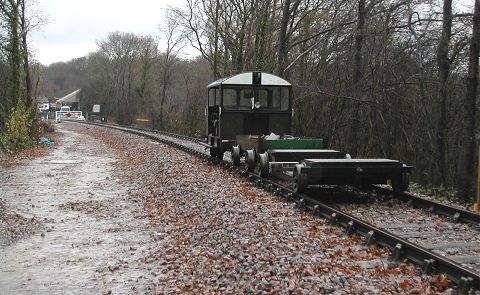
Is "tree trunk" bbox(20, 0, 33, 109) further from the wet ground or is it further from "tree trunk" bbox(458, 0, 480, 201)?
"tree trunk" bbox(458, 0, 480, 201)

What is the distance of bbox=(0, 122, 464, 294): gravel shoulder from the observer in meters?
5.57

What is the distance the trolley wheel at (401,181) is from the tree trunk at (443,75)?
15.4ft

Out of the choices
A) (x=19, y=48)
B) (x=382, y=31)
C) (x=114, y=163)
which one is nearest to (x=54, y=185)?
(x=114, y=163)

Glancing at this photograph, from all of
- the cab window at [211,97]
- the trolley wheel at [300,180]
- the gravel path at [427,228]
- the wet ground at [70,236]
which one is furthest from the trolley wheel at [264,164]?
the cab window at [211,97]

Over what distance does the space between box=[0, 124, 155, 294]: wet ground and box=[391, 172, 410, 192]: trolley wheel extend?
4.99 metres

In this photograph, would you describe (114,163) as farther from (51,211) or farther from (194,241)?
(194,241)

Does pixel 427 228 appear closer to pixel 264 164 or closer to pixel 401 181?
pixel 401 181

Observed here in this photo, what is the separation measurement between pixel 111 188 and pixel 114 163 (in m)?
6.52

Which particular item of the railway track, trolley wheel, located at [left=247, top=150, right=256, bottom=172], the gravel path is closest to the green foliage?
trolley wheel, located at [left=247, top=150, right=256, bottom=172]

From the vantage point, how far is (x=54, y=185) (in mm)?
14047

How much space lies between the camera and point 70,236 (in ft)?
27.3

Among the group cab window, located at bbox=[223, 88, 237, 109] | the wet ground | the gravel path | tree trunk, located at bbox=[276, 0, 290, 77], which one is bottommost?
the wet ground

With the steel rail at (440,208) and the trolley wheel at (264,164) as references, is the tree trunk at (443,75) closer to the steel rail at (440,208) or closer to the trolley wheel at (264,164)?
the steel rail at (440,208)

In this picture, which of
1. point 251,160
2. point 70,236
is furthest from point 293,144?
point 70,236
